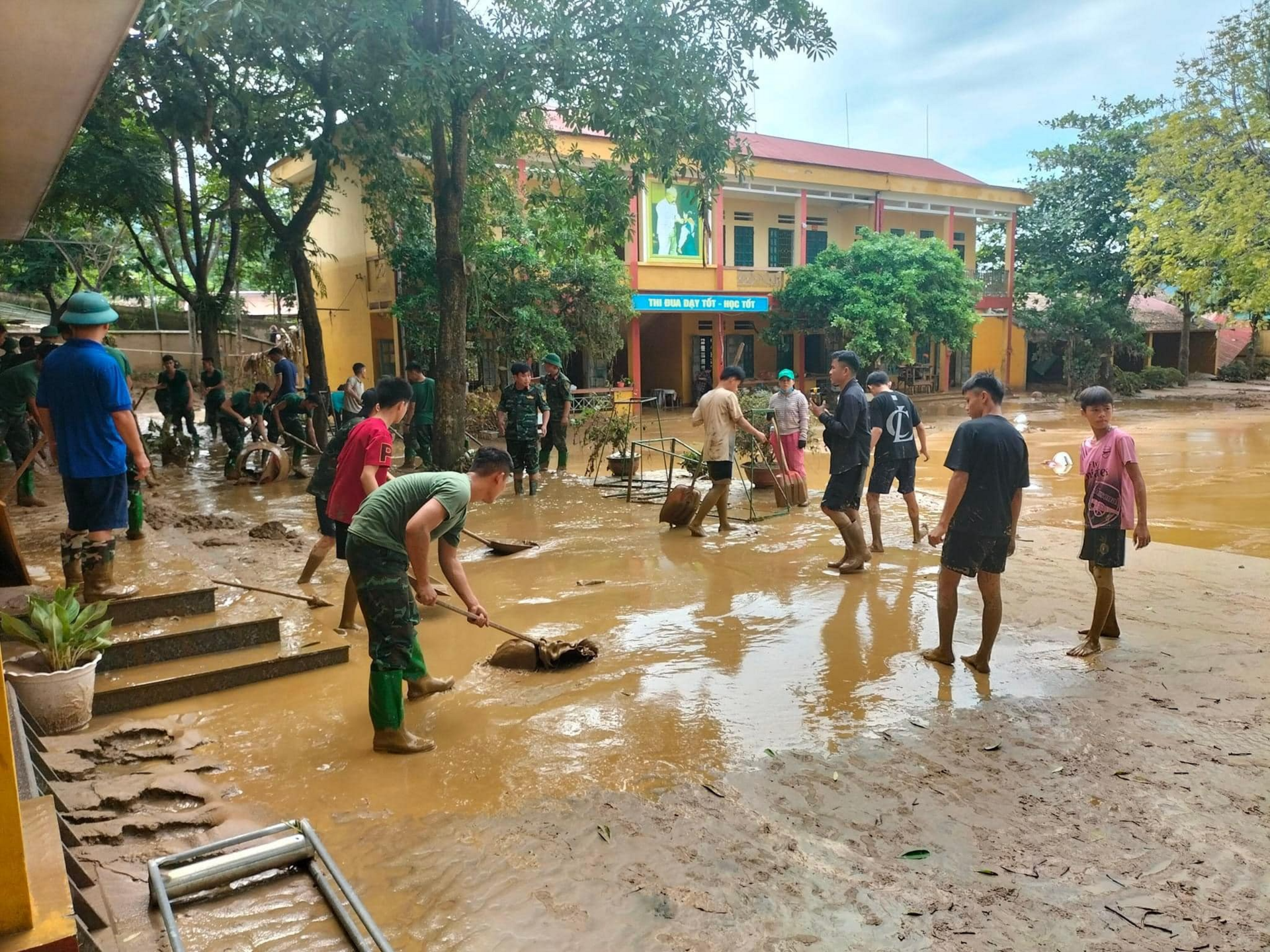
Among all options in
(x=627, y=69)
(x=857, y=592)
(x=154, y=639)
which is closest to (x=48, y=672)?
(x=154, y=639)

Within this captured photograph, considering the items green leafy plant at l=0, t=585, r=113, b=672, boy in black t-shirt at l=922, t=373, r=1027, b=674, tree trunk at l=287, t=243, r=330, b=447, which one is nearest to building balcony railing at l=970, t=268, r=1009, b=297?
tree trunk at l=287, t=243, r=330, b=447

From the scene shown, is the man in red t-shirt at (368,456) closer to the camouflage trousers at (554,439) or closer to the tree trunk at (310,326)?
the camouflage trousers at (554,439)

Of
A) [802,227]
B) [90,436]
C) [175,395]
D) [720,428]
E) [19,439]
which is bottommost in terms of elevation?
[19,439]

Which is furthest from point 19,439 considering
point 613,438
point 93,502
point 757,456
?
point 757,456

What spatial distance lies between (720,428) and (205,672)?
4.96 meters

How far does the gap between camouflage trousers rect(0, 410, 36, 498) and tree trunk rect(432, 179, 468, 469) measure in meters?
4.31

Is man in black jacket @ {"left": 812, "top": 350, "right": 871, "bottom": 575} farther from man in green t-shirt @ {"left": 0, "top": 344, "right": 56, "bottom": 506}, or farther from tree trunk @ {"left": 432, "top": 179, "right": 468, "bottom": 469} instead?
man in green t-shirt @ {"left": 0, "top": 344, "right": 56, "bottom": 506}

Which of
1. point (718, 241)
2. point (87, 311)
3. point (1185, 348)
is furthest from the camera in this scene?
point (1185, 348)

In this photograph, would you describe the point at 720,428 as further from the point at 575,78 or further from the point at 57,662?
the point at 57,662

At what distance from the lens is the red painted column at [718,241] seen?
74.3 feet

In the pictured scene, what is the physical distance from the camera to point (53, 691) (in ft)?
12.6

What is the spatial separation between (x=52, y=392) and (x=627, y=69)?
710 cm

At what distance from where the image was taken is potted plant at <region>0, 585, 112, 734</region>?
150 inches

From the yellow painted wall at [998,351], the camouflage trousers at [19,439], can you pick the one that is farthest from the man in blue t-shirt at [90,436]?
the yellow painted wall at [998,351]
